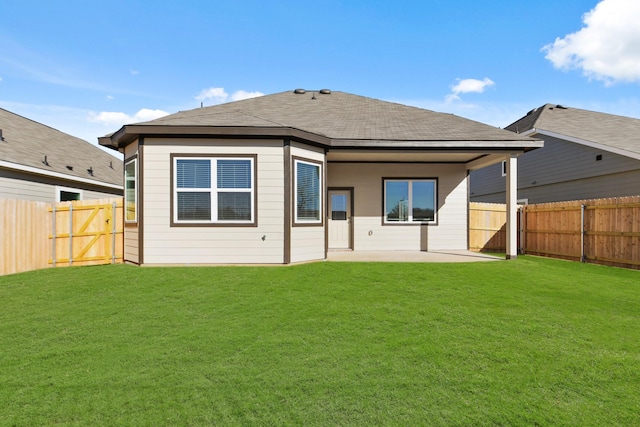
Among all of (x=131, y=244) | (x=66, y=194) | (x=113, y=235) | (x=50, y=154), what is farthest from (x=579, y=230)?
(x=50, y=154)

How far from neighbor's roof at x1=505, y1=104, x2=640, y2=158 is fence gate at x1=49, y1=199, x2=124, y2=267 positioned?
56.9ft

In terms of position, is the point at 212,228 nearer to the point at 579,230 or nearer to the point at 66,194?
the point at 66,194

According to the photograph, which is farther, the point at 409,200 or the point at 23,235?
the point at 409,200

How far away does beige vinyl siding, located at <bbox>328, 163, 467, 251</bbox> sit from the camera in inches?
466

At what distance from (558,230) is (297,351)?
10204 millimetres

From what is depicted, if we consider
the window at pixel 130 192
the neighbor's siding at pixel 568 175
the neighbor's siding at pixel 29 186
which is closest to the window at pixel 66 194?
the neighbor's siding at pixel 29 186

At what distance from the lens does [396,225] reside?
469 inches

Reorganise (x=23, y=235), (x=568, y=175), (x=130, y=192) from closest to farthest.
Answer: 1. (x=23, y=235)
2. (x=130, y=192)
3. (x=568, y=175)

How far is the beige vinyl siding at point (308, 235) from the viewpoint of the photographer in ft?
27.8

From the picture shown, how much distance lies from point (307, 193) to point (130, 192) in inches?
179

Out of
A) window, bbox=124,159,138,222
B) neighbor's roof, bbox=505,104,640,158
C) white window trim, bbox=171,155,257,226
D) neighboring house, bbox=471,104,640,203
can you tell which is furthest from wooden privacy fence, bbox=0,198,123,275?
neighbor's roof, bbox=505,104,640,158

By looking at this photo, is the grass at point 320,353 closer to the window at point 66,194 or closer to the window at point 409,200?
the window at point 409,200

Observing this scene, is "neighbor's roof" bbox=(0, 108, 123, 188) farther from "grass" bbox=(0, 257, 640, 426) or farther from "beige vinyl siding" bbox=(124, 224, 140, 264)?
"grass" bbox=(0, 257, 640, 426)

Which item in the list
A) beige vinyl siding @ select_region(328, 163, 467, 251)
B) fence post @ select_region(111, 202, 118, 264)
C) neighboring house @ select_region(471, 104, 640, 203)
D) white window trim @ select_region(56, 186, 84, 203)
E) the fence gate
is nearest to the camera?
the fence gate
